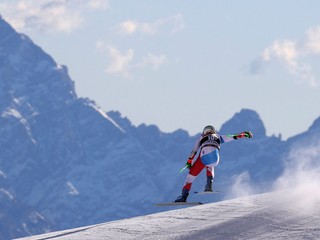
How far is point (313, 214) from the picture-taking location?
803 inches

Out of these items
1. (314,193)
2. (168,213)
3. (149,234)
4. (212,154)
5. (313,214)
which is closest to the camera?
(149,234)

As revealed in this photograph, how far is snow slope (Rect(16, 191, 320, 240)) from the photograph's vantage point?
59.7 feet

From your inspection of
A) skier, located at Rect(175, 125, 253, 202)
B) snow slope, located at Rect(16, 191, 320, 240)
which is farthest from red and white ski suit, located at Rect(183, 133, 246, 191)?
snow slope, located at Rect(16, 191, 320, 240)

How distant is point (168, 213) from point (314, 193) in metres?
3.89

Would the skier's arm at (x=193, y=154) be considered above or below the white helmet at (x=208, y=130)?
below

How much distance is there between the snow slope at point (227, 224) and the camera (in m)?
18.2

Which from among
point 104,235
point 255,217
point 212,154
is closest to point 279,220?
point 255,217

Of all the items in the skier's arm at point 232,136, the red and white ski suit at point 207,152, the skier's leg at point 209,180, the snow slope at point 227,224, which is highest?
the skier's arm at point 232,136

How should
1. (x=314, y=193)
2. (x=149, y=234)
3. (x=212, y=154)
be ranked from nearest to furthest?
(x=149, y=234)
(x=314, y=193)
(x=212, y=154)

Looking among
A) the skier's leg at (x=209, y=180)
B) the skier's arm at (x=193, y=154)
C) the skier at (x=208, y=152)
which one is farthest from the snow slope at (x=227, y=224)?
the skier's arm at (x=193, y=154)

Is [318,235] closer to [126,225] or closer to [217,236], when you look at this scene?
[217,236]

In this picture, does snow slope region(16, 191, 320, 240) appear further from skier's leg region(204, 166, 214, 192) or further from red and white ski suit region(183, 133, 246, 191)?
red and white ski suit region(183, 133, 246, 191)

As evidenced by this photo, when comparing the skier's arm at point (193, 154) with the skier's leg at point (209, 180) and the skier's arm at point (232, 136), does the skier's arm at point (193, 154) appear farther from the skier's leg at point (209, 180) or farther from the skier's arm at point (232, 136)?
the skier's arm at point (232, 136)

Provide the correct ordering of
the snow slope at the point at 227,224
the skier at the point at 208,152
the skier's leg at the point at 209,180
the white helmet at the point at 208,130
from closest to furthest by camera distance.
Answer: the snow slope at the point at 227,224, the skier's leg at the point at 209,180, the skier at the point at 208,152, the white helmet at the point at 208,130
